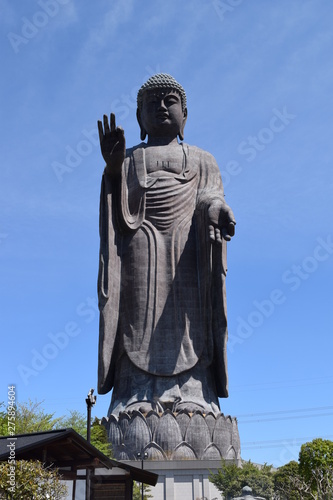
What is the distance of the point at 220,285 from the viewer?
15945 mm

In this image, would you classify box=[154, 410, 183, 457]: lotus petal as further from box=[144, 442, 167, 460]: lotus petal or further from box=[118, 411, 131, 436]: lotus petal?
box=[118, 411, 131, 436]: lotus petal

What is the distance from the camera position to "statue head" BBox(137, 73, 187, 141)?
1747 centimetres

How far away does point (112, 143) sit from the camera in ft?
50.0

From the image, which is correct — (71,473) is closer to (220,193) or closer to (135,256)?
(135,256)

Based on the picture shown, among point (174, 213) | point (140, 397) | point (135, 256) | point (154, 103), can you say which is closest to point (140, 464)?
point (140, 397)

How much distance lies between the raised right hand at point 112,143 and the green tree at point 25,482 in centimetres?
867

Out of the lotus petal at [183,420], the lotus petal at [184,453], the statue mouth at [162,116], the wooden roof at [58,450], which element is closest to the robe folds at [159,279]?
the lotus petal at [183,420]

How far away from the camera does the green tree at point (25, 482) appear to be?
7.61 m

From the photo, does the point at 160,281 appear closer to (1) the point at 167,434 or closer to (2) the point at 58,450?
(1) the point at 167,434

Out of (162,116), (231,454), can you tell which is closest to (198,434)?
(231,454)

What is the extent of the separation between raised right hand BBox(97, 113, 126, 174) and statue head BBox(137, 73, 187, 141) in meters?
2.52

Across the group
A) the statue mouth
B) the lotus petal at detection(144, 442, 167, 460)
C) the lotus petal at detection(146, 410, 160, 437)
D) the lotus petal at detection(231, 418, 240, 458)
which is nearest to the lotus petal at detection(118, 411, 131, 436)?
the lotus petal at detection(146, 410, 160, 437)

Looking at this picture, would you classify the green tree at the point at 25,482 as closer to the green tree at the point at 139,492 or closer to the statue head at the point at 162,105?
the green tree at the point at 139,492

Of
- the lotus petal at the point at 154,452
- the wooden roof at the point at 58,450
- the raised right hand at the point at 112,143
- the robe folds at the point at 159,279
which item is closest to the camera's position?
the wooden roof at the point at 58,450
